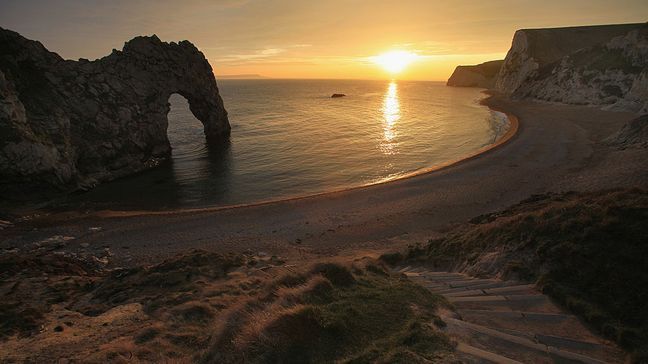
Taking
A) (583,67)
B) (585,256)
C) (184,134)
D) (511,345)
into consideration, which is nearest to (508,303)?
(511,345)

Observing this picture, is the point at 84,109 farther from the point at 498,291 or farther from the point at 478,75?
the point at 478,75

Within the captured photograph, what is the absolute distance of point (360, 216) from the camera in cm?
2191

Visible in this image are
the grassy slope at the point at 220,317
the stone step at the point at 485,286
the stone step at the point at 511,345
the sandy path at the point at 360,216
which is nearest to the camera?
the stone step at the point at 511,345

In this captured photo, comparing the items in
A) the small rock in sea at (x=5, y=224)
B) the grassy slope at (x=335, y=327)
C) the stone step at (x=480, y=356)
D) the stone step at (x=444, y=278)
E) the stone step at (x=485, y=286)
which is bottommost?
the small rock in sea at (x=5, y=224)

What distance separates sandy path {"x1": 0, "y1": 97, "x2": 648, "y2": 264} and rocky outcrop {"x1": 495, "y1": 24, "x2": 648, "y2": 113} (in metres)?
26.4

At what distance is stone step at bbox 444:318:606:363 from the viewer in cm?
592

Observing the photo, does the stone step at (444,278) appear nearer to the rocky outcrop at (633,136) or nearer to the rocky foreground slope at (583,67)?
the rocky outcrop at (633,136)

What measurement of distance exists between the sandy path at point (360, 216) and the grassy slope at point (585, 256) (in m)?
5.69

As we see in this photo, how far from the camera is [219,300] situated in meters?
→ 10.2

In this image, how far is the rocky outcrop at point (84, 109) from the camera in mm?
25516

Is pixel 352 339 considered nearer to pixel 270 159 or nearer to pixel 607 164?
pixel 607 164

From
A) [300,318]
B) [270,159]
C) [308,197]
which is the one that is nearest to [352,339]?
[300,318]

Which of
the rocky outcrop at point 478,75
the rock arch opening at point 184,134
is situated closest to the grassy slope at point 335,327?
the rock arch opening at point 184,134

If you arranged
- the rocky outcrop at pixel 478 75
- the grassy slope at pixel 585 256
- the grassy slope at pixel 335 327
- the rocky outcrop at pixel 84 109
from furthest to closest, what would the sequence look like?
the rocky outcrop at pixel 478 75
the rocky outcrop at pixel 84 109
the grassy slope at pixel 585 256
the grassy slope at pixel 335 327
